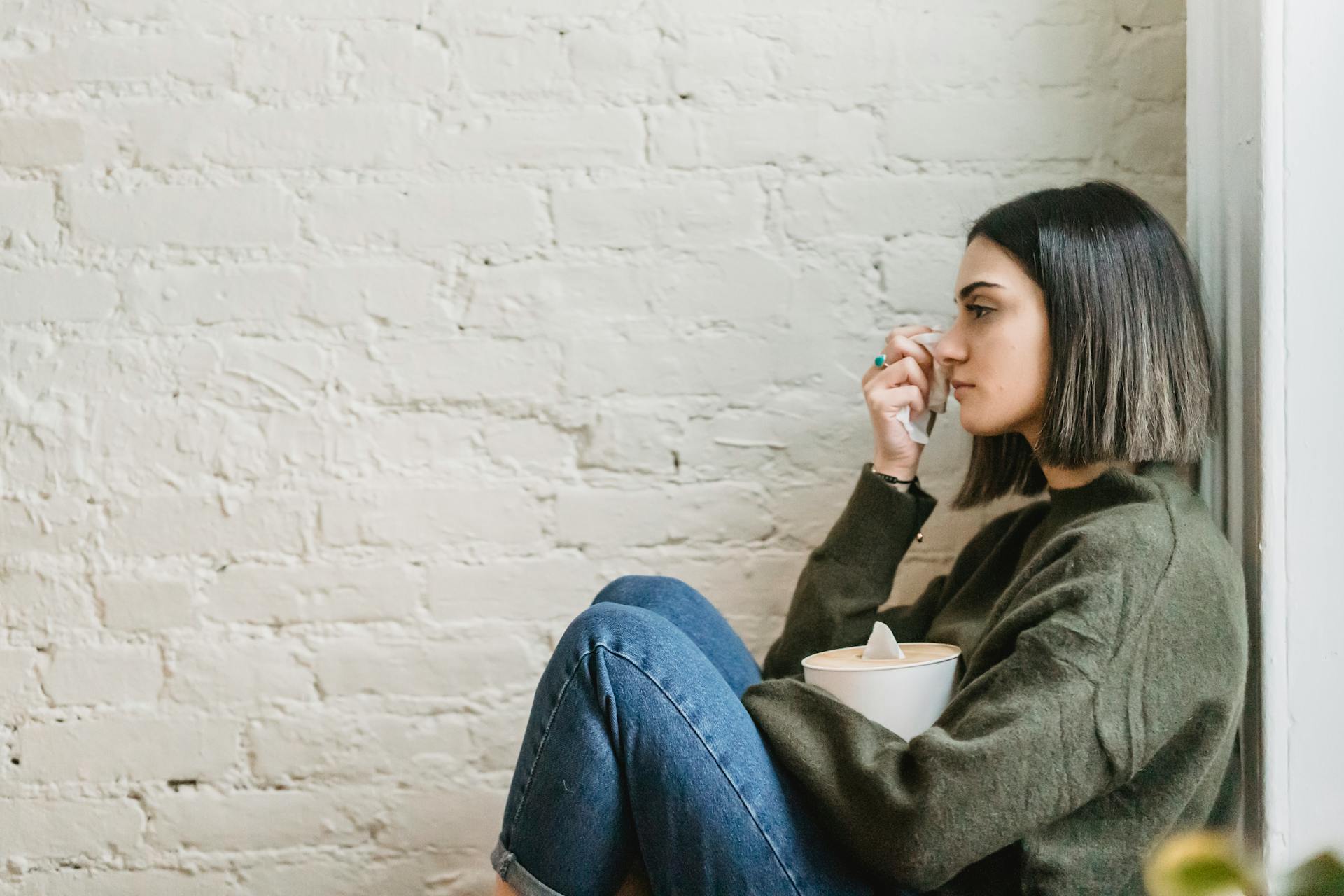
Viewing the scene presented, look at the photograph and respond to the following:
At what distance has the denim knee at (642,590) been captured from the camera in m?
1.11

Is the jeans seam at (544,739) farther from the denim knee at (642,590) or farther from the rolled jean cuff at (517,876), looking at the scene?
the denim knee at (642,590)

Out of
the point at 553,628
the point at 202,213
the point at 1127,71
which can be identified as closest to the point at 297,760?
the point at 553,628

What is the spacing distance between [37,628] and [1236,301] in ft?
4.59

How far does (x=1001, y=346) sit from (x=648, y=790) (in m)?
0.54

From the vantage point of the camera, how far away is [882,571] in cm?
117

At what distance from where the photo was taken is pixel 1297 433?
3.03 feet

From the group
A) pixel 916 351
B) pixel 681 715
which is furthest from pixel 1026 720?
pixel 916 351

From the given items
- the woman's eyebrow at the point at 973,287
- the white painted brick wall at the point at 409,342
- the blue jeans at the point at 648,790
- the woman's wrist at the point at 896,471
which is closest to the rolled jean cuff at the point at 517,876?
the blue jeans at the point at 648,790

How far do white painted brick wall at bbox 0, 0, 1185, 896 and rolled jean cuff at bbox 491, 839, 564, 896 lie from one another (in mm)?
426

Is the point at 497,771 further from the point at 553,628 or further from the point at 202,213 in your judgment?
the point at 202,213

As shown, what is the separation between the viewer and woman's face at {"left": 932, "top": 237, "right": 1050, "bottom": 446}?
1003 mm

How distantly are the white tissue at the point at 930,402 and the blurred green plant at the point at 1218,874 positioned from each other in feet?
2.93

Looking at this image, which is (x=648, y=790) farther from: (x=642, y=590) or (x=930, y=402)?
(x=930, y=402)

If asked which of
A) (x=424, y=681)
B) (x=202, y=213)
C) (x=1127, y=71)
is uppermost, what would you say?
(x=1127, y=71)
